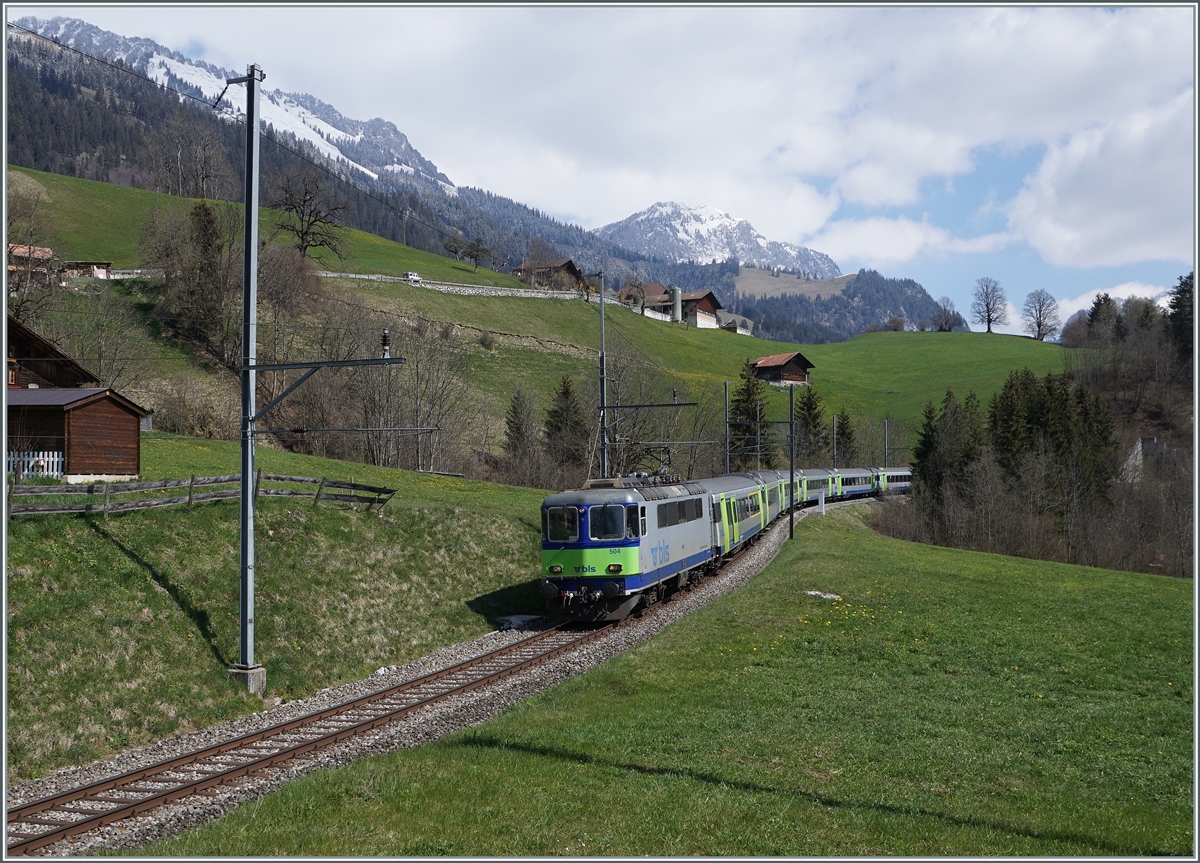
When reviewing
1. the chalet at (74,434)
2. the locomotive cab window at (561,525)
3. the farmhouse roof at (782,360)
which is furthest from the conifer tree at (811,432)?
the chalet at (74,434)

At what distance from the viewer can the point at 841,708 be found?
15.4 m

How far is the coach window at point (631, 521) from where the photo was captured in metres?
24.2

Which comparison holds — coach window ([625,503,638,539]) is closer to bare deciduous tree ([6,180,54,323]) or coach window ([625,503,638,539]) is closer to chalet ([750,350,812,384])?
bare deciduous tree ([6,180,54,323])

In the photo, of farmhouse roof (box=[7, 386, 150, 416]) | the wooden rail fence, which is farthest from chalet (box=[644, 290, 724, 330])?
the wooden rail fence

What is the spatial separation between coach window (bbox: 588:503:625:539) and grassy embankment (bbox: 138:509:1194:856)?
3.46 meters

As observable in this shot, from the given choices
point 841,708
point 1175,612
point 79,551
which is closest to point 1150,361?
point 1175,612

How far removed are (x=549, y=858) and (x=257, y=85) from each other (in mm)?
15354

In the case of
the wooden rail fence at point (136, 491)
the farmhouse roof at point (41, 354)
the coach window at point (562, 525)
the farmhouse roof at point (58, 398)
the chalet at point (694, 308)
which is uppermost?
the chalet at point (694, 308)

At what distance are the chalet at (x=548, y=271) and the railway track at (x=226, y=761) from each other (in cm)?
12011

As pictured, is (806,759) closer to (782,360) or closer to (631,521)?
(631,521)

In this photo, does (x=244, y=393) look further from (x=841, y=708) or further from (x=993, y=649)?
(x=993, y=649)

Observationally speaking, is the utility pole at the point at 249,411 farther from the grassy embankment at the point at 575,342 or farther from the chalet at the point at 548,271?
the chalet at the point at 548,271

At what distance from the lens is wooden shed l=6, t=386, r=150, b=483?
90.6 feet

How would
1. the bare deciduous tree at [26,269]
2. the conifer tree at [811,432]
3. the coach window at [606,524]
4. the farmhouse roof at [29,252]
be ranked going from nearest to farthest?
1. the coach window at [606,524]
2. the bare deciduous tree at [26,269]
3. the farmhouse roof at [29,252]
4. the conifer tree at [811,432]
